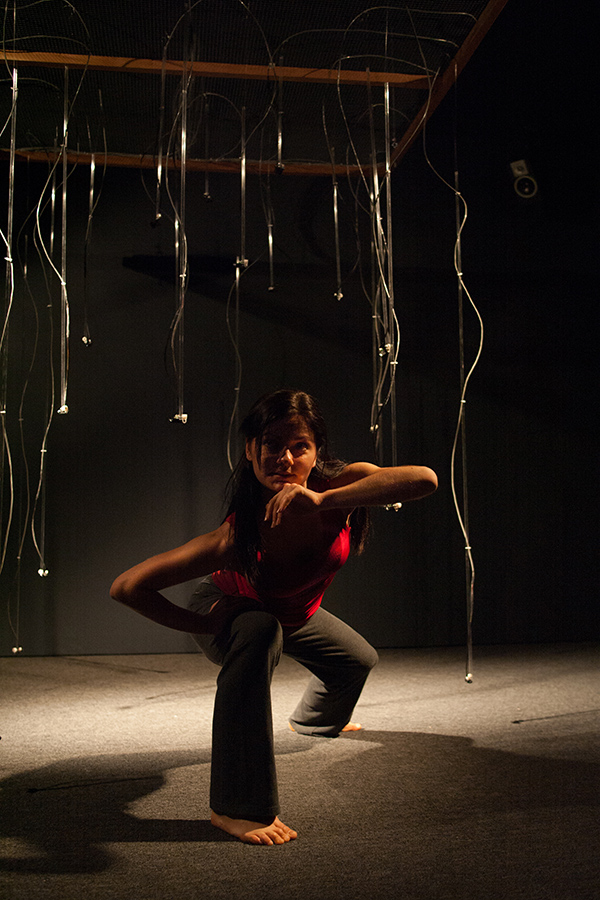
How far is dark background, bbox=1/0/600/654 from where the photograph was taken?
3.83m

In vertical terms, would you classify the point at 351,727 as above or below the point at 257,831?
below

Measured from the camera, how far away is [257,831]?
160 centimetres

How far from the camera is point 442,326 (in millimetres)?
4066

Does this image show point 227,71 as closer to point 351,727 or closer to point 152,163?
point 152,163

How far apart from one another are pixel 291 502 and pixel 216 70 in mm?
1987

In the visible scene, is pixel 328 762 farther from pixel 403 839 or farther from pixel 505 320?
pixel 505 320

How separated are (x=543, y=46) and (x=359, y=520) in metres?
2.69

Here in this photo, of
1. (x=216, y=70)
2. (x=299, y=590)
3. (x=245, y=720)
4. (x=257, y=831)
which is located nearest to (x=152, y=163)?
(x=216, y=70)

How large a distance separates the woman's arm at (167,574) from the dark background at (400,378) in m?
2.15

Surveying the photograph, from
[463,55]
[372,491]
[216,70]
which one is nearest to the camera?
[372,491]

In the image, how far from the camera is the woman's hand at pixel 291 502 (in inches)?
61.5

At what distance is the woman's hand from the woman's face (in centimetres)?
15

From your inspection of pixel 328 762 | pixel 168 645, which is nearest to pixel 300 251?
pixel 168 645

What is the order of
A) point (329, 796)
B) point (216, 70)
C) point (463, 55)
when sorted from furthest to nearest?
point (216, 70)
point (463, 55)
point (329, 796)
